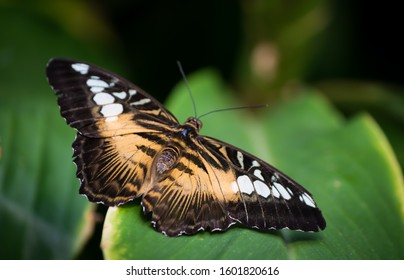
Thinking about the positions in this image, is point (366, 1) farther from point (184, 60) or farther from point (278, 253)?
point (278, 253)

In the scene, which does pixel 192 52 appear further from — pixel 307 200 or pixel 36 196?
pixel 307 200

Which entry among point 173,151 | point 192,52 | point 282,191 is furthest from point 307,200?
point 192,52

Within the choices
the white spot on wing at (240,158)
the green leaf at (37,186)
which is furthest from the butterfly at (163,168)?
the green leaf at (37,186)

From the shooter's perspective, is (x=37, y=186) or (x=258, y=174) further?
(x=37, y=186)

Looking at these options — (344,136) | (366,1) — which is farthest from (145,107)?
(366,1)

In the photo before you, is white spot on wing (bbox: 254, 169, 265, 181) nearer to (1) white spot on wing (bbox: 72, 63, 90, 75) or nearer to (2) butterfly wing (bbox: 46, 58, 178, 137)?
(2) butterfly wing (bbox: 46, 58, 178, 137)

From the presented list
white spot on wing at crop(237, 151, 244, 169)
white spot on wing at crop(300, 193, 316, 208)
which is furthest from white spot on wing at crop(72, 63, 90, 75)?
white spot on wing at crop(300, 193, 316, 208)

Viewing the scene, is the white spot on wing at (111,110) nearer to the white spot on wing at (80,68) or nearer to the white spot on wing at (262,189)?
the white spot on wing at (80,68)
